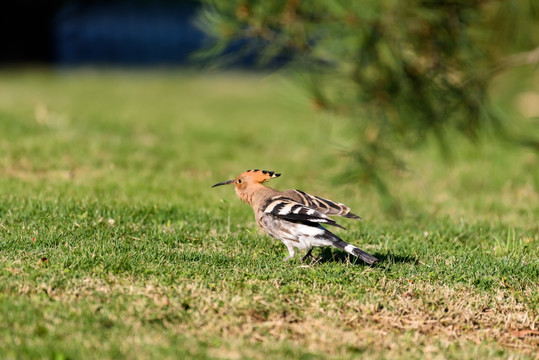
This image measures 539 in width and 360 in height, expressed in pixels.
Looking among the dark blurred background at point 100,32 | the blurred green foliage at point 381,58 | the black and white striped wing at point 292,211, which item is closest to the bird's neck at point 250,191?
the black and white striped wing at point 292,211

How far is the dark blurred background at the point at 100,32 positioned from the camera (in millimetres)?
26703

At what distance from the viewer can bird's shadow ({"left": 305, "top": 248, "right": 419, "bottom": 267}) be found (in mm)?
5805

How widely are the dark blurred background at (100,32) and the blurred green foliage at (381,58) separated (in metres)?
19.5

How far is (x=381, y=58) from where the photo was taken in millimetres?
7785

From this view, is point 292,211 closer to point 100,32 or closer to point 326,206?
point 326,206

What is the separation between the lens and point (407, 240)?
6.58 m

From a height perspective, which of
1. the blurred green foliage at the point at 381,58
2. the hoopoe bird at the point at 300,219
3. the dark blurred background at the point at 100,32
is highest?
the blurred green foliage at the point at 381,58

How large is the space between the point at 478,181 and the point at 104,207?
225 inches

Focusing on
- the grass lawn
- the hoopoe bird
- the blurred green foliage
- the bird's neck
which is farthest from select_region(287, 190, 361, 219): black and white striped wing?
the blurred green foliage

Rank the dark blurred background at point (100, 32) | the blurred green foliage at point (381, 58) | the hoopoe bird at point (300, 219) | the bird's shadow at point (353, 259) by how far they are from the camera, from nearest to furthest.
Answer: the hoopoe bird at point (300, 219)
the bird's shadow at point (353, 259)
the blurred green foliage at point (381, 58)
the dark blurred background at point (100, 32)

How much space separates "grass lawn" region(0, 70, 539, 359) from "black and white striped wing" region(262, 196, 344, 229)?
400 mm

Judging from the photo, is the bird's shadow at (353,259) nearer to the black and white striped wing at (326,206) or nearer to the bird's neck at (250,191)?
the black and white striped wing at (326,206)

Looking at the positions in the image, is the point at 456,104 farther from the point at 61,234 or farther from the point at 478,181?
the point at 61,234

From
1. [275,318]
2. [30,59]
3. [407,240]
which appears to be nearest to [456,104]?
[407,240]
